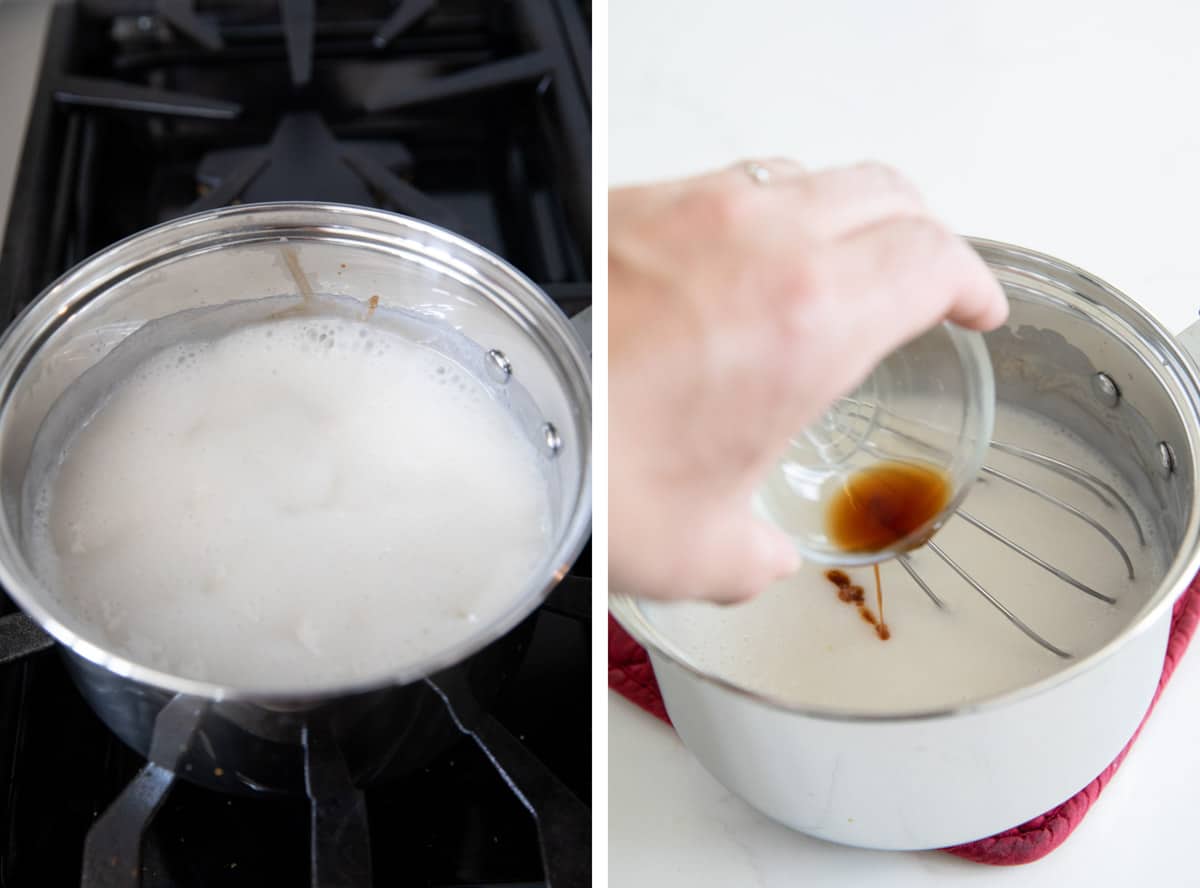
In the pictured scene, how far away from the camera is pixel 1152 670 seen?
1.16 feet

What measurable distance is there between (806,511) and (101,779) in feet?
0.67

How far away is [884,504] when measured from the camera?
36 cm

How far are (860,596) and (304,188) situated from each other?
0.24 m

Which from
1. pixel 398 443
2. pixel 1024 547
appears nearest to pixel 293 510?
pixel 398 443

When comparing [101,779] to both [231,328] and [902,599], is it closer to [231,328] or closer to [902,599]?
[231,328]

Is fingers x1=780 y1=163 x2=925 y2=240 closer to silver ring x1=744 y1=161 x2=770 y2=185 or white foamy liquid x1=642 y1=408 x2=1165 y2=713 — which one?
silver ring x1=744 y1=161 x2=770 y2=185

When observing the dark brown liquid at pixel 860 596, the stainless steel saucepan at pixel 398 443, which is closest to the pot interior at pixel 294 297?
the stainless steel saucepan at pixel 398 443

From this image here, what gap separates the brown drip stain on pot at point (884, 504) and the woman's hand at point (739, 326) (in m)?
0.04

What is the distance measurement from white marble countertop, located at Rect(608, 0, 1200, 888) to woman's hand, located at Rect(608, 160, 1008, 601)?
107 millimetres

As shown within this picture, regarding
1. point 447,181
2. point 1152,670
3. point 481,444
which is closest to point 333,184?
point 447,181

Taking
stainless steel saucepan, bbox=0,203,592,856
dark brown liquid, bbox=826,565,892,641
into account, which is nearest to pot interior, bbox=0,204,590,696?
stainless steel saucepan, bbox=0,203,592,856

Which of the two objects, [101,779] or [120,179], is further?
[120,179]

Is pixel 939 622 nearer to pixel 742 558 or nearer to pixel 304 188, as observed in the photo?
pixel 742 558

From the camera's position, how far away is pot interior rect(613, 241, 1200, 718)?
389mm
